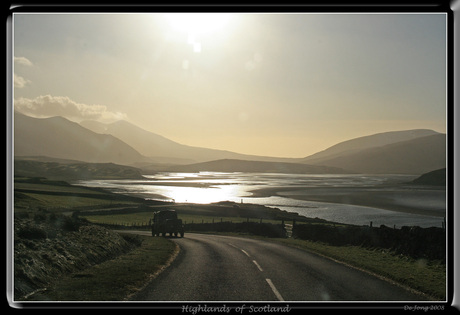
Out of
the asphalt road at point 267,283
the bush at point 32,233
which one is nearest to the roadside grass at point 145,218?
the asphalt road at point 267,283

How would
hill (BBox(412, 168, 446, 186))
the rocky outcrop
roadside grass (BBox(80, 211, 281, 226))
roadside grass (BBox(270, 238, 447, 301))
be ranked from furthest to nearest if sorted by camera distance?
1. hill (BBox(412, 168, 446, 186))
2. roadside grass (BBox(80, 211, 281, 226))
3. roadside grass (BBox(270, 238, 447, 301))
4. the rocky outcrop

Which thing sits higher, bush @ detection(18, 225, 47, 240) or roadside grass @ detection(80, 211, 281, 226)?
bush @ detection(18, 225, 47, 240)

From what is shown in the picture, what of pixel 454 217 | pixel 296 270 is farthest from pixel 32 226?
pixel 454 217

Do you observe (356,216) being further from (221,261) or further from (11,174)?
(11,174)

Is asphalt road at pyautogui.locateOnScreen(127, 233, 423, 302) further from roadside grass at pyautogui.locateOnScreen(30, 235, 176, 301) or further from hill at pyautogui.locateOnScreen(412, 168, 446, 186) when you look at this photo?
hill at pyautogui.locateOnScreen(412, 168, 446, 186)

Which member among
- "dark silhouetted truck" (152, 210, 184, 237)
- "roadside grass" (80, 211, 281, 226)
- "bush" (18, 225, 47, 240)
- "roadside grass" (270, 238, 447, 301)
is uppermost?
"bush" (18, 225, 47, 240)

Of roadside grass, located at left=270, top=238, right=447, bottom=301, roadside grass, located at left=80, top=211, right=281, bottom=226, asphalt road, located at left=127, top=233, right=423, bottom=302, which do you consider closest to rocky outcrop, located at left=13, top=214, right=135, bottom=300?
asphalt road, located at left=127, top=233, right=423, bottom=302

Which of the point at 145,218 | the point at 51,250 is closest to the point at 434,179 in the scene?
the point at 145,218
